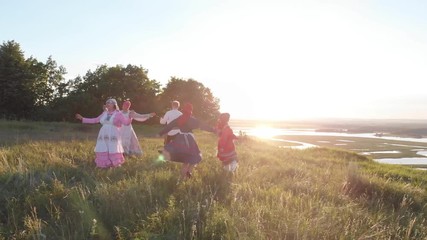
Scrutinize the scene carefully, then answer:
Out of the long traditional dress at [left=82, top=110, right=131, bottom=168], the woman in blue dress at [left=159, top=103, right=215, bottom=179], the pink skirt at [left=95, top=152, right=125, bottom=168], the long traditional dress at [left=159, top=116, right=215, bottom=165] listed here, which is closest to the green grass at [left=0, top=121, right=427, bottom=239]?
the woman in blue dress at [left=159, top=103, right=215, bottom=179]

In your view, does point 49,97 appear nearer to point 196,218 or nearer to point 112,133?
point 112,133

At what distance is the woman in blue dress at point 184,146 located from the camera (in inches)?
396

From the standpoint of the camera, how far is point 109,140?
1195 cm

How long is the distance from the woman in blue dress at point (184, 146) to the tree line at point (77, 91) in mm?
37379

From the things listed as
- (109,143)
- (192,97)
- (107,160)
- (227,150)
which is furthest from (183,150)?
(192,97)

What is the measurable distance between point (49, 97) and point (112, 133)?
47429 millimetres

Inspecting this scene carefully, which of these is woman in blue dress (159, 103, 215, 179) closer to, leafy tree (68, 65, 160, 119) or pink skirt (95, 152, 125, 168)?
pink skirt (95, 152, 125, 168)

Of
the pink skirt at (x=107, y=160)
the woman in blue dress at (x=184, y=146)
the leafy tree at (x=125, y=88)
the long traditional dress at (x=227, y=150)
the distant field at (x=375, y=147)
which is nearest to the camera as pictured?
the woman in blue dress at (x=184, y=146)

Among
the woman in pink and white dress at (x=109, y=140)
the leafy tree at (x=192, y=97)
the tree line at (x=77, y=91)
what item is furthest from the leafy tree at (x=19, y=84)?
the woman in pink and white dress at (x=109, y=140)

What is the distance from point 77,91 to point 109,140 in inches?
1759

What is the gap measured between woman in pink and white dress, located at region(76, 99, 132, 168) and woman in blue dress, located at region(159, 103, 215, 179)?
216 centimetres

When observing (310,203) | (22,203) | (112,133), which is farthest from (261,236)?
(112,133)

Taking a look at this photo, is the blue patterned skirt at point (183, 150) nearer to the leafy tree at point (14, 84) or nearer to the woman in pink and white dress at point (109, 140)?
the woman in pink and white dress at point (109, 140)

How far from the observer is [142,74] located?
53625 millimetres
